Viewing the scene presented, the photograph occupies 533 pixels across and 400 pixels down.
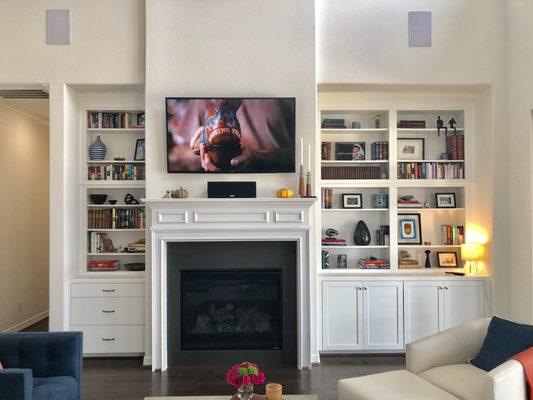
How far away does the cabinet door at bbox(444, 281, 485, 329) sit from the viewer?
496cm

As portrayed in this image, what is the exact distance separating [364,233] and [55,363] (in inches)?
134

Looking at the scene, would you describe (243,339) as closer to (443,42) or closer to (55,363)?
(55,363)

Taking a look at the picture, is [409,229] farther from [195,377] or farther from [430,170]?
[195,377]

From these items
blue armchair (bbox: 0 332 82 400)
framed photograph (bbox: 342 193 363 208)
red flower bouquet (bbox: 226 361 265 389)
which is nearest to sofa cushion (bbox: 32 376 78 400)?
blue armchair (bbox: 0 332 82 400)

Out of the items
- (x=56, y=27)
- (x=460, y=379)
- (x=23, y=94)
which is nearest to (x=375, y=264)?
(x=460, y=379)

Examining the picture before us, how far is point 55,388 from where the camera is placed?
3.03 metres

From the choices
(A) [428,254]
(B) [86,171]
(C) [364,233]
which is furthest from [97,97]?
(A) [428,254]

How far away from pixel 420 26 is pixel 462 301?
2.90m

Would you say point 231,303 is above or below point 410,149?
below

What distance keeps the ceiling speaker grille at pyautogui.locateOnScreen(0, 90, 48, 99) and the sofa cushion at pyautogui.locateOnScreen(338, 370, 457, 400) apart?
4256 mm

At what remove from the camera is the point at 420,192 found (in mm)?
5559

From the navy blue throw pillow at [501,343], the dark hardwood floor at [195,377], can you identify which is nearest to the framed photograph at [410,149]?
the dark hardwood floor at [195,377]

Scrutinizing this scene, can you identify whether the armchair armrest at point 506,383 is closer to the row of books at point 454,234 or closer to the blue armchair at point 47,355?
the blue armchair at point 47,355

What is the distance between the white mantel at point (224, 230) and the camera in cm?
456
